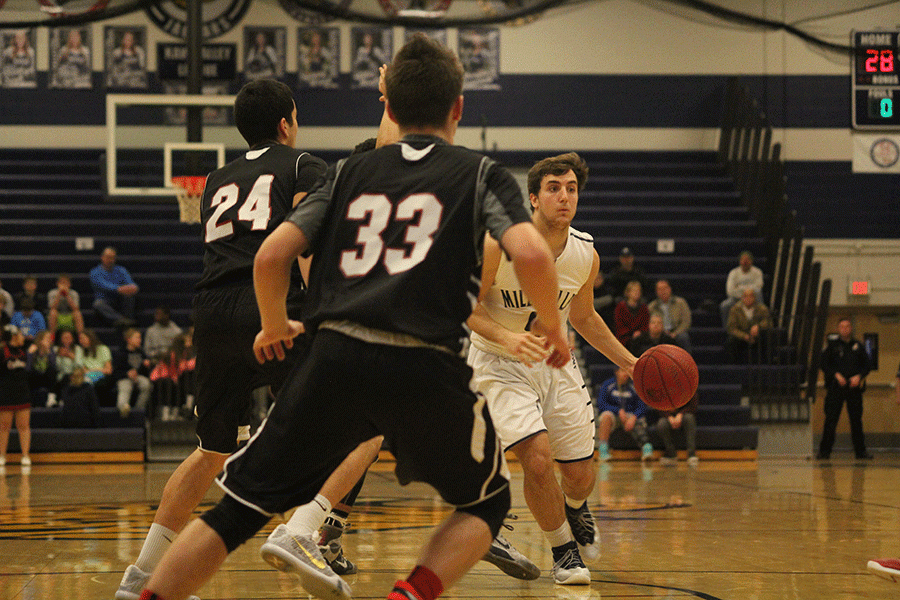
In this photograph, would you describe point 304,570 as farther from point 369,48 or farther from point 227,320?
point 369,48

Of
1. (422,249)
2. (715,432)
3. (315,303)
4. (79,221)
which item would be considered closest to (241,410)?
(315,303)

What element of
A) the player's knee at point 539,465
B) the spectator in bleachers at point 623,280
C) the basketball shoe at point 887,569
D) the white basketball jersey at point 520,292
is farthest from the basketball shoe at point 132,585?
the spectator in bleachers at point 623,280

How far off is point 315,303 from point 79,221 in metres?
15.1

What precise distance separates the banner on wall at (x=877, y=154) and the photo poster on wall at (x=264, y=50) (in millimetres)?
10567

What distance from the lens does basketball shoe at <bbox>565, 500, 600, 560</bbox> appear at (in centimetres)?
469

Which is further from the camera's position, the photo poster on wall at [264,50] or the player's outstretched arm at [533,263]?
the photo poster on wall at [264,50]

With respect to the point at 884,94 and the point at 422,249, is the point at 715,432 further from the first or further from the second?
the point at 422,249

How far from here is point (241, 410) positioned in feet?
12.1

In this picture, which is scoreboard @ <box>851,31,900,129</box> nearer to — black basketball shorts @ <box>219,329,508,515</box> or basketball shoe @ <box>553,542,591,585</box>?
basketball shoe @ <box>553,542,591,585</box>

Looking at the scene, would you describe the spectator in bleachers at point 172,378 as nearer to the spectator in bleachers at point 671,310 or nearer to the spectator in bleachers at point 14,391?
the spectator in bleachers at point 14,391

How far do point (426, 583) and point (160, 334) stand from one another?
11538mm

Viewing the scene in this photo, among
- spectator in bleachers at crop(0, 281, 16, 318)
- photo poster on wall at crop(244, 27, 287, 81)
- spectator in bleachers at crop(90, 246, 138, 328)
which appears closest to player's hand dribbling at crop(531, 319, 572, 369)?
spectator in bleachers at crop(0, 281, 16, 318)

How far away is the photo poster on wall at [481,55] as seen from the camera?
19328 mm

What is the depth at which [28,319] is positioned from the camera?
13.2 meters
